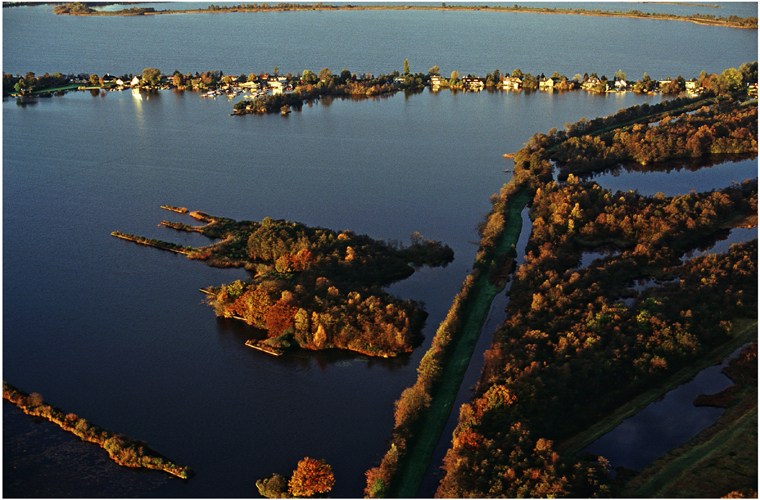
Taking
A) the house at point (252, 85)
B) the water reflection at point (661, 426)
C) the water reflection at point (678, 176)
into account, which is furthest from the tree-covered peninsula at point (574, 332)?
the house at point (252, 85)

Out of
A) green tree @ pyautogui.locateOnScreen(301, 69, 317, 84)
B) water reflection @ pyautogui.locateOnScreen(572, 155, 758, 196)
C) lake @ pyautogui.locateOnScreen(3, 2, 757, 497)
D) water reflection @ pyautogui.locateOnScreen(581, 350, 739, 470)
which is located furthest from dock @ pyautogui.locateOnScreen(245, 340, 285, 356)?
green tree @ pyautogui.locateOnScreen(301, 69, 317, 84)

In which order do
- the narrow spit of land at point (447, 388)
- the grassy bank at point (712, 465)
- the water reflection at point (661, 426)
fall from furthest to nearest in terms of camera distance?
the water reflection at point (661, 426) < the narrow spit of land at point (447, 388) < the grassy bank at point (712, 465)

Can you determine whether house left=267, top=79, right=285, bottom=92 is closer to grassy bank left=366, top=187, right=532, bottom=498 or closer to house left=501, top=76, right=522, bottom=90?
house left=501, top=76, right=522, bottom=90

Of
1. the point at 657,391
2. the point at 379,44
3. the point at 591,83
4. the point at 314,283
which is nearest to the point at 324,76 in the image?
the point at 379,44

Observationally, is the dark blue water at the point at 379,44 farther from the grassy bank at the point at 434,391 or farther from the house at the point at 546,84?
the grassy bank at the point at 434,391

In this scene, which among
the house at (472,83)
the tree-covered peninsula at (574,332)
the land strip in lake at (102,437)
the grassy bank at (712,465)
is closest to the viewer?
the grassy bank at (712,465)

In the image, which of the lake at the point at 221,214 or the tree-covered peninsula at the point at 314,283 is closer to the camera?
the lake at the point at 221,214

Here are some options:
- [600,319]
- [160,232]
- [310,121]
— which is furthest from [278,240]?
[310,121]

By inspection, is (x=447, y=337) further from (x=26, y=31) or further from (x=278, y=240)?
(x=26, y=31)
